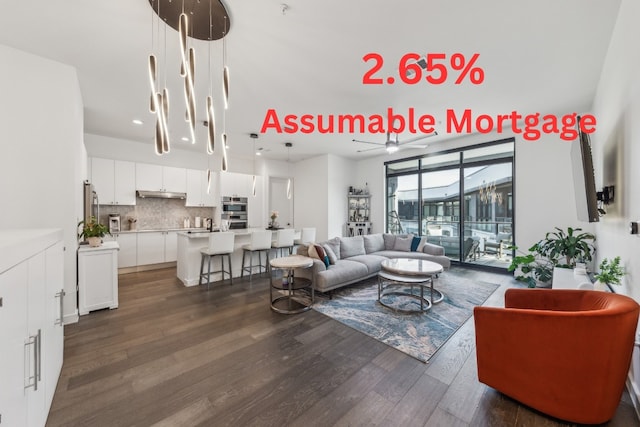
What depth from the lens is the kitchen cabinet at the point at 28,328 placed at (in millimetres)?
1060

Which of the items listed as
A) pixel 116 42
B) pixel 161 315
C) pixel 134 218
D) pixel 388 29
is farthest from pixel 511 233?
pixel 134 218

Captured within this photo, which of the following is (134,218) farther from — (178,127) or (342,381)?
(342,381)

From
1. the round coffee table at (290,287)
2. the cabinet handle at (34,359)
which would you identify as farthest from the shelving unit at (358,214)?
the cabinet handle at (34,359)

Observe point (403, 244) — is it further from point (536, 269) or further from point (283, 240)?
point (283, 240)

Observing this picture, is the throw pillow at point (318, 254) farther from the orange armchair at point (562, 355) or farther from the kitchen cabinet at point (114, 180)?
the kitchen cabinet at point (114, 180)

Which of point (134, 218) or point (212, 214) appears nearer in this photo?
point (134, 218)

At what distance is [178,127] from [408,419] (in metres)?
5.65

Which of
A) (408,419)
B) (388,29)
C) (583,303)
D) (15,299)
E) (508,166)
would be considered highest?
(388,29)

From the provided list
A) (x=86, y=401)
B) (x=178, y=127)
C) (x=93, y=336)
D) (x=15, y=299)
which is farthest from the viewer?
(x=178, y=127)

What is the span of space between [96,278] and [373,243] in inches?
188

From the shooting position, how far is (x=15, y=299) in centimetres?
115

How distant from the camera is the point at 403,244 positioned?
5.55 m

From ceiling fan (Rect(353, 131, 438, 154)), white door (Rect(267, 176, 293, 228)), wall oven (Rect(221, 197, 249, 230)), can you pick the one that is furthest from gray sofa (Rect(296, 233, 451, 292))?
wall oven (Rect(221, 197, 249, 230))
